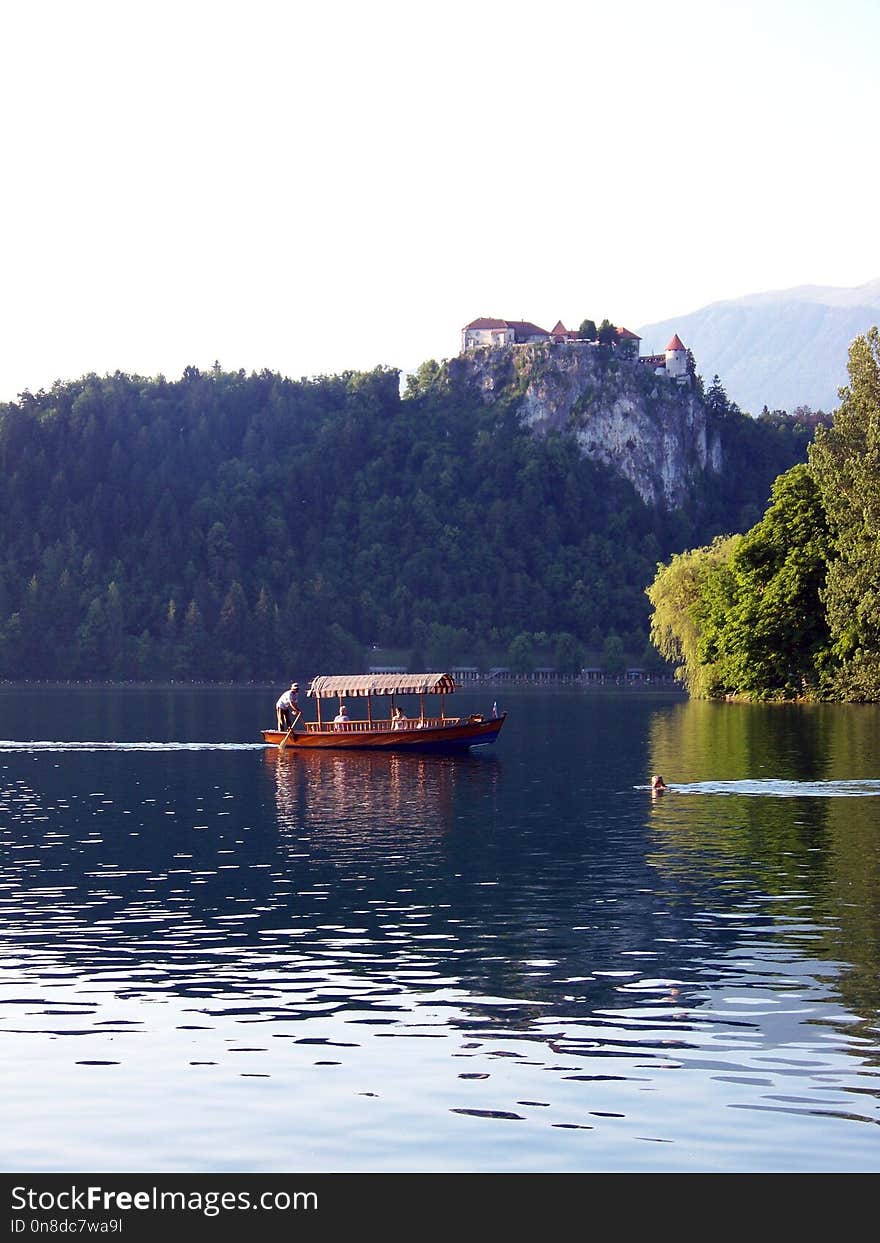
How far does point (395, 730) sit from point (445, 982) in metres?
67.2

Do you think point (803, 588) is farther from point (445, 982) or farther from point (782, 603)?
point (445, 982)

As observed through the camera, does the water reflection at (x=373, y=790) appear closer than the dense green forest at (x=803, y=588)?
Yes

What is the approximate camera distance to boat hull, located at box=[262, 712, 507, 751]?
322ft

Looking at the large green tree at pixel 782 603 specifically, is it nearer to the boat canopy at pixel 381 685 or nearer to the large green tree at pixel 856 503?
the large green tree at pixel 856 503

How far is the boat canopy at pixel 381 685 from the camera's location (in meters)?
98.6

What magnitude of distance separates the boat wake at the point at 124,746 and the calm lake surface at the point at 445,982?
3388cm

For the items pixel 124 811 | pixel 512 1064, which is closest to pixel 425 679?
pixel 124 811

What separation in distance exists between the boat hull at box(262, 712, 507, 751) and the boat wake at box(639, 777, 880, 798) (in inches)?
1066

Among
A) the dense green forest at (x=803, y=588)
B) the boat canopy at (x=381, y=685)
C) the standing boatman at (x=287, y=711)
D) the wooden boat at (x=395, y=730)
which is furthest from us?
the dense green forest at (x=803, y=588)

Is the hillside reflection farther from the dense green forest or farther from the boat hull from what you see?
the dense green forest

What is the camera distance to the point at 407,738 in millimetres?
98375

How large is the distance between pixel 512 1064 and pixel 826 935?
12006mm

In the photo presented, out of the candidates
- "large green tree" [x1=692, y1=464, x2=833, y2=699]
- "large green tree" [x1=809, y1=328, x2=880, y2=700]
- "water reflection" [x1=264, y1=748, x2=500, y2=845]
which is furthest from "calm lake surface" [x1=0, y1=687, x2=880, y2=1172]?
"large green tree" [x1=692, y1=464, x2=833, y2=699]

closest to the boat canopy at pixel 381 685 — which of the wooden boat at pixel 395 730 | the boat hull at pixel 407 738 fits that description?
the wooden boat at pixel 395 730
